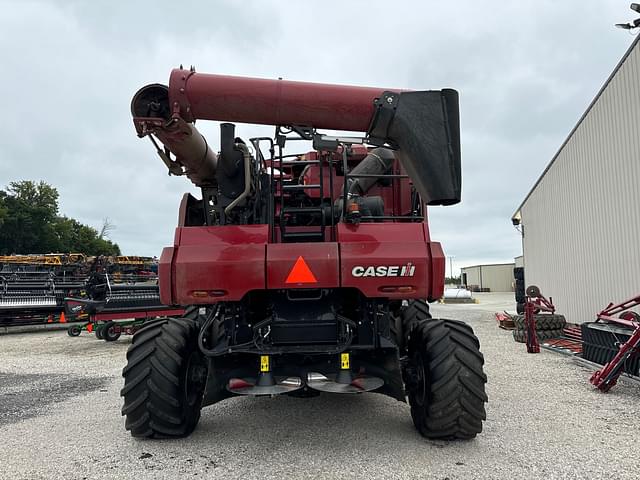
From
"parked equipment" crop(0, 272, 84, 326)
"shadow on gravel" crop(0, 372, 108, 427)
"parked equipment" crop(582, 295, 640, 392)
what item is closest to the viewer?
"shadow on gravel" crop(0, 372, 108, 427)

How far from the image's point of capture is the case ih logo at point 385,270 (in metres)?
3.98

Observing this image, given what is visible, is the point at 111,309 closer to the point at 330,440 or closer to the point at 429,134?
the point at 330,440

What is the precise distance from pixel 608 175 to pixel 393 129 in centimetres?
1057

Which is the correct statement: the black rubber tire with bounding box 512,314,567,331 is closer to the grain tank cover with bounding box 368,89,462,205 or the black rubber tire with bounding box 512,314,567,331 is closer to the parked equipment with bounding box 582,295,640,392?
the parked equipment with bounding box 582,295,640,392

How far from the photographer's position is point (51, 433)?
4.84 metres

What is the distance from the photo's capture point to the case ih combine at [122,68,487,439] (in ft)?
12.7

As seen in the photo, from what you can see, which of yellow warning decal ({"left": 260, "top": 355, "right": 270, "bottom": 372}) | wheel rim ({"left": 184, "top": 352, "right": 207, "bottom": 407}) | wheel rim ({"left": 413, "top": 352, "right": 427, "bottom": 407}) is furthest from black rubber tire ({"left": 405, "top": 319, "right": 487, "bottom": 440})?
wheel rim ({"left": 184, "top": 352, "right": 207, "bottom": 407})

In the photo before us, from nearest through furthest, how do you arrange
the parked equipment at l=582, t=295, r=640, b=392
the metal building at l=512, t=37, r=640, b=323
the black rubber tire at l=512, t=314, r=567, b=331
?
the parked equipment at l=582, t=295, r=640, b=392
the metal building at l=512, t=37, r=640, b=323
the black rubber tire at l=512, t=314, r=567, b=331

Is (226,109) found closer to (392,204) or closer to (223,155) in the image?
(223,155)

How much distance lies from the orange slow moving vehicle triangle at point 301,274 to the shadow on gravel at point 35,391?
3.85m

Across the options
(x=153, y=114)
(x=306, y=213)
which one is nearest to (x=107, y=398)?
(x=306, y=213)

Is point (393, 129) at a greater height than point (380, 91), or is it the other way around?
point (380, 91)

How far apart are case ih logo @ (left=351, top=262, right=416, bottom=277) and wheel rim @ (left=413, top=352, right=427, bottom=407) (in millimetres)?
957

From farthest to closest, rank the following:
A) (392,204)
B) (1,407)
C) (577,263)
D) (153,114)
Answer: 1. (577,263)
2. (1,407)
3. (392,204)
4. (153,114)
